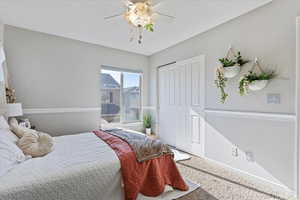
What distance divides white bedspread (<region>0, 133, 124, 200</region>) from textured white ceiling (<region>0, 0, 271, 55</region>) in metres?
1.93

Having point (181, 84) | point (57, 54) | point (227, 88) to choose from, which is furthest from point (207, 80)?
point (57, 54)

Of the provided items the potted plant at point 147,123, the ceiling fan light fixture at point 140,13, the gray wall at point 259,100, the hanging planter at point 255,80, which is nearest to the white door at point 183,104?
the gray wall at point 259,100

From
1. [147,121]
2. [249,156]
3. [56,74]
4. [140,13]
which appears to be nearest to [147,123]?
[147,121]

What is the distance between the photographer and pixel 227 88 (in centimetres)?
255

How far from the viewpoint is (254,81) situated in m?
2.05

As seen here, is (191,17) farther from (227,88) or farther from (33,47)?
(33,47)

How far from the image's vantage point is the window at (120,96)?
3.86m

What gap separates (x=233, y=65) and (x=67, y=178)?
2.47 meters

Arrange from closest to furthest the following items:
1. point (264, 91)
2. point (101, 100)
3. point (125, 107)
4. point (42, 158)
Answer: point (42, 158) < point (264, 91) < point (101, 100) < point (125, 107)

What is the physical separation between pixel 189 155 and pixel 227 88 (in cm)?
154

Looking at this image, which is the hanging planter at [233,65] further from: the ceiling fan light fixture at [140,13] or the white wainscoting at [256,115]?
the ceiling fan light fixture at [140,13]

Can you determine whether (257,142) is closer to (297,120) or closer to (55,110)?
(297,120)

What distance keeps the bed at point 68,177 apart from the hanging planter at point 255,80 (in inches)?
76.3

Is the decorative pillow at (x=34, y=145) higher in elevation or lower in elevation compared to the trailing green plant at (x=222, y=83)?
lower
